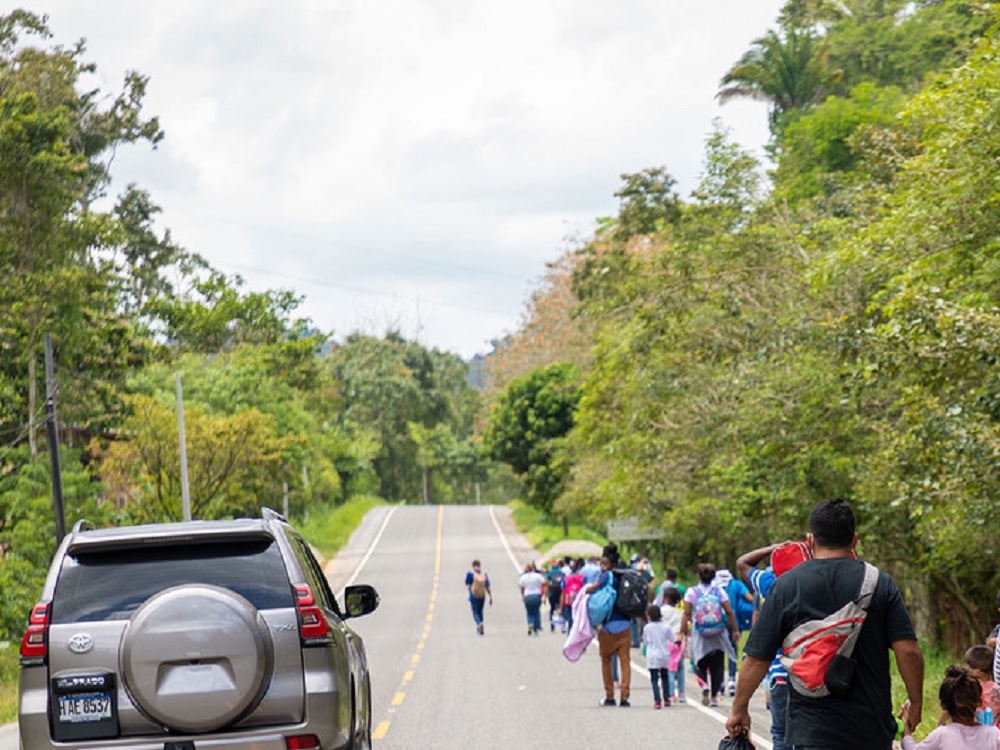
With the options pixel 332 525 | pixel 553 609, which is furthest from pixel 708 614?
pixel 332 525

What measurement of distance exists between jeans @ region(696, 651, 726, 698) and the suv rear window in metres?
10.2

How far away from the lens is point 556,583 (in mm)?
38156

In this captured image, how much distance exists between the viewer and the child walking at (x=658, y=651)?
56.6 ft

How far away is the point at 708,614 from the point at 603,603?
1309 mm

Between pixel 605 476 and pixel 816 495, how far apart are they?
65.2 ft

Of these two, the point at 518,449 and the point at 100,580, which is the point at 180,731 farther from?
the point at 518,449

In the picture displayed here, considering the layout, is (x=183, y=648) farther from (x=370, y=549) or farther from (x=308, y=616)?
(x=370, y=549)

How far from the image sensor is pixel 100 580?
27.0 ft

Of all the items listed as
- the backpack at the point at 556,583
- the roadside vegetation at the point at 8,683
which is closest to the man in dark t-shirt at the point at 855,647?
the roadside vegetation at the point at 8,683

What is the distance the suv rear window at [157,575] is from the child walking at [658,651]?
9.55 m

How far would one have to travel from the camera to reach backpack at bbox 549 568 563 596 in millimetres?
37906

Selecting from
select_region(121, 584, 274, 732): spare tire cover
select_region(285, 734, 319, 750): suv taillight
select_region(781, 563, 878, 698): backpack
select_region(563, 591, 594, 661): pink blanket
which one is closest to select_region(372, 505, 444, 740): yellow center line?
select_region(563, 591, 594, 661): pink blanket

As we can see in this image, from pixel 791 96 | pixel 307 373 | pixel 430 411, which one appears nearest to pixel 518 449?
pixel 307 373

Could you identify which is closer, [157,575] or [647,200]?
[157,575]
